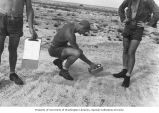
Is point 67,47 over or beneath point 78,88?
over

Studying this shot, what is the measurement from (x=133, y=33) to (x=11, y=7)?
1771 mm

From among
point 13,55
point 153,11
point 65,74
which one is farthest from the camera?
point 65,74

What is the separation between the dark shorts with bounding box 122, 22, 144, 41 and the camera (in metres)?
4.20

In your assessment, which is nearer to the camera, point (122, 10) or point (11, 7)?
point (11, 7)

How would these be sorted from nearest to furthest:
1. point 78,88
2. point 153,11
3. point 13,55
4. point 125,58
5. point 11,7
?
point 11,7 → point 13,55 → point 78,88 → point 153,11 → point 125,58

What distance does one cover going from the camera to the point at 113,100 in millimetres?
3783

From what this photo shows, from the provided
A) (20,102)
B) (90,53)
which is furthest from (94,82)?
A: (90,53)

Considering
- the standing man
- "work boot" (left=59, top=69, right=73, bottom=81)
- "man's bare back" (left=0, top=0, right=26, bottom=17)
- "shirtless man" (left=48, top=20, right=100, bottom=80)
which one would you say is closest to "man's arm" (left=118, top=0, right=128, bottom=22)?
the standing man

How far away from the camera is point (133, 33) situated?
4230 mm

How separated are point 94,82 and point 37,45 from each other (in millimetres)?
1100

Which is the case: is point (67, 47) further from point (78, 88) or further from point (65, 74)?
point (78, 88)

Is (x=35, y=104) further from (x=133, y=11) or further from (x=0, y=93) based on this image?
(x=133, y=11)

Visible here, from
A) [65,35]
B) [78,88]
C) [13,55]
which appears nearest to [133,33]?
[65,35]

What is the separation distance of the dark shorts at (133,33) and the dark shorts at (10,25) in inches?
62.8
